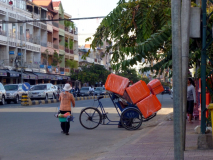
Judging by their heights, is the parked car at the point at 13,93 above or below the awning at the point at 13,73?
below

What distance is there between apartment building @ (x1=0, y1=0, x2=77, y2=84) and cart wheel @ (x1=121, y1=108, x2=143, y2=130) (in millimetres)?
33470

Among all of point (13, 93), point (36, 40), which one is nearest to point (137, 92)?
point (13, 93)

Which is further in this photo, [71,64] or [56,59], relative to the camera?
[71,64]

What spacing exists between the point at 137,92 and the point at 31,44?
1785 inches

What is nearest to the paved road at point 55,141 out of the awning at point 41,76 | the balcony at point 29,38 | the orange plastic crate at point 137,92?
the orange plastic crate at point 137,92

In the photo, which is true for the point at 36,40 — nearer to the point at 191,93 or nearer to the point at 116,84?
the point at 191,93

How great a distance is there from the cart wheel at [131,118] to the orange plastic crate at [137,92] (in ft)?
1.27

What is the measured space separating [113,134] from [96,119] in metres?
1.19

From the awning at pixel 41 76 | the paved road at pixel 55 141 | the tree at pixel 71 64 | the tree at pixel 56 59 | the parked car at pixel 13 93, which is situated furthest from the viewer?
the tree at pixel 71 64

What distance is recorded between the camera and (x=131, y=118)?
1305 cm

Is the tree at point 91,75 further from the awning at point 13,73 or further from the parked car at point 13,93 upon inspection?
the parked car at point 13,93

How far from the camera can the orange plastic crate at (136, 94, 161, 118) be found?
1310 cm

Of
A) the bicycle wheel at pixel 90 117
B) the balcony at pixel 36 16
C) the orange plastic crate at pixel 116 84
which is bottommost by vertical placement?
the bicycle wheel at pixel 90 117

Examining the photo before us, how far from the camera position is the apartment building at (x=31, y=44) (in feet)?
160
